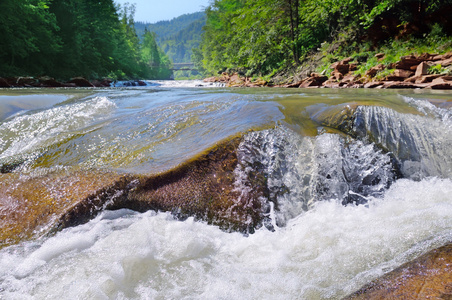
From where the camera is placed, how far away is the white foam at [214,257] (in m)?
1.47

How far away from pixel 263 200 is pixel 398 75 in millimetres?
8294

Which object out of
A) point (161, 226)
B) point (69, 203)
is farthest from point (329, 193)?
point (69, 203)

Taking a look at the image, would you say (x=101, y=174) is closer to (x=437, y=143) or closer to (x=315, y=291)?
(x=315, y=291)

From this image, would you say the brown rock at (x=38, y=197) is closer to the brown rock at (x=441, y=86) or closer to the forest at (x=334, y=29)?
the brown rock at (x=441, y=86)

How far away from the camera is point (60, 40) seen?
20.2 m

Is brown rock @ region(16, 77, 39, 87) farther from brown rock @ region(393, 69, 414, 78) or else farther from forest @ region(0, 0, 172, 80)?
brown rock @ region(393, 69, 414, 78)

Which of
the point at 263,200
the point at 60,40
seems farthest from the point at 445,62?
the point at 60,40

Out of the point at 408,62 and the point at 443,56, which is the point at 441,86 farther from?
the point at 408,62

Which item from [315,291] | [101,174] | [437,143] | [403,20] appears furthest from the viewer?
[403,20]

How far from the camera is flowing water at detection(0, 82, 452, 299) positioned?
154 centimetres

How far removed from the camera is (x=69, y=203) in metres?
2.01

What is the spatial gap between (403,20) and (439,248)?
1318 centimetres

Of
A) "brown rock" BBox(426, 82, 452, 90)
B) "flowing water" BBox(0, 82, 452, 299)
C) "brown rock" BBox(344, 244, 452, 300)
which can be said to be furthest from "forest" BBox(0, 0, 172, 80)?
"brown rock" BBox(344, 244, 452, 300)

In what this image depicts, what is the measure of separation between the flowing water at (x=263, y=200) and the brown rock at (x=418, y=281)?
11 centimetres
